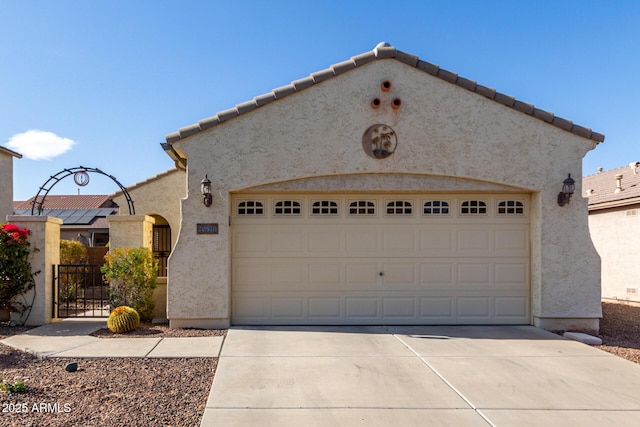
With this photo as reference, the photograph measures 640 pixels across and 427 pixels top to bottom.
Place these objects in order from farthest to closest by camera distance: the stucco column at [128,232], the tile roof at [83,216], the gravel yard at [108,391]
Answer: the tile roof at [83,216] < the stucco column at [128,232] < the gravel yard at [108,391]

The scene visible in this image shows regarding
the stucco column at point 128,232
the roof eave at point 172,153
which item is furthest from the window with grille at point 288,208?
the stucco column at point 128,232

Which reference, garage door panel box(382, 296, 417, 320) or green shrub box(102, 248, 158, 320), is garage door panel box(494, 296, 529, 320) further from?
green shrub box(102, 248, 158, 320)

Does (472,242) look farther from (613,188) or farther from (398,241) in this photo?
(613,188)

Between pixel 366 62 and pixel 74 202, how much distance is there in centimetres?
3167

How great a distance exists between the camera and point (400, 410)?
4.61 m

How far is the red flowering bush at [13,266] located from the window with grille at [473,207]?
29.8ft

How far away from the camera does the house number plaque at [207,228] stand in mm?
8398

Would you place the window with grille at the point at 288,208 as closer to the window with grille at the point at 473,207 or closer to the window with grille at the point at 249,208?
the window with grille at the point at 249,208

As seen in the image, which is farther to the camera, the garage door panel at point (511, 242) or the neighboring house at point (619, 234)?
the neighboring house at point (619, 234)

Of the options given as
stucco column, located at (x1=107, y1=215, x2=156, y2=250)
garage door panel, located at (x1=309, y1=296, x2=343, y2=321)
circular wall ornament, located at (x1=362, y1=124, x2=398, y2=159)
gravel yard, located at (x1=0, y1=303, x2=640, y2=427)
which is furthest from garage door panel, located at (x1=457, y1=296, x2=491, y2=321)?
stucco column, located at (x1=107, y1=215, x2=156, y2=250)

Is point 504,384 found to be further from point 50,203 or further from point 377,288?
point 50,203

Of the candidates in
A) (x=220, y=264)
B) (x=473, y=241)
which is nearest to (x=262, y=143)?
(x=220, y=264)

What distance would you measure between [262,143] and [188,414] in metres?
5.34

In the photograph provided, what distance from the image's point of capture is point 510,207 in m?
8.89
